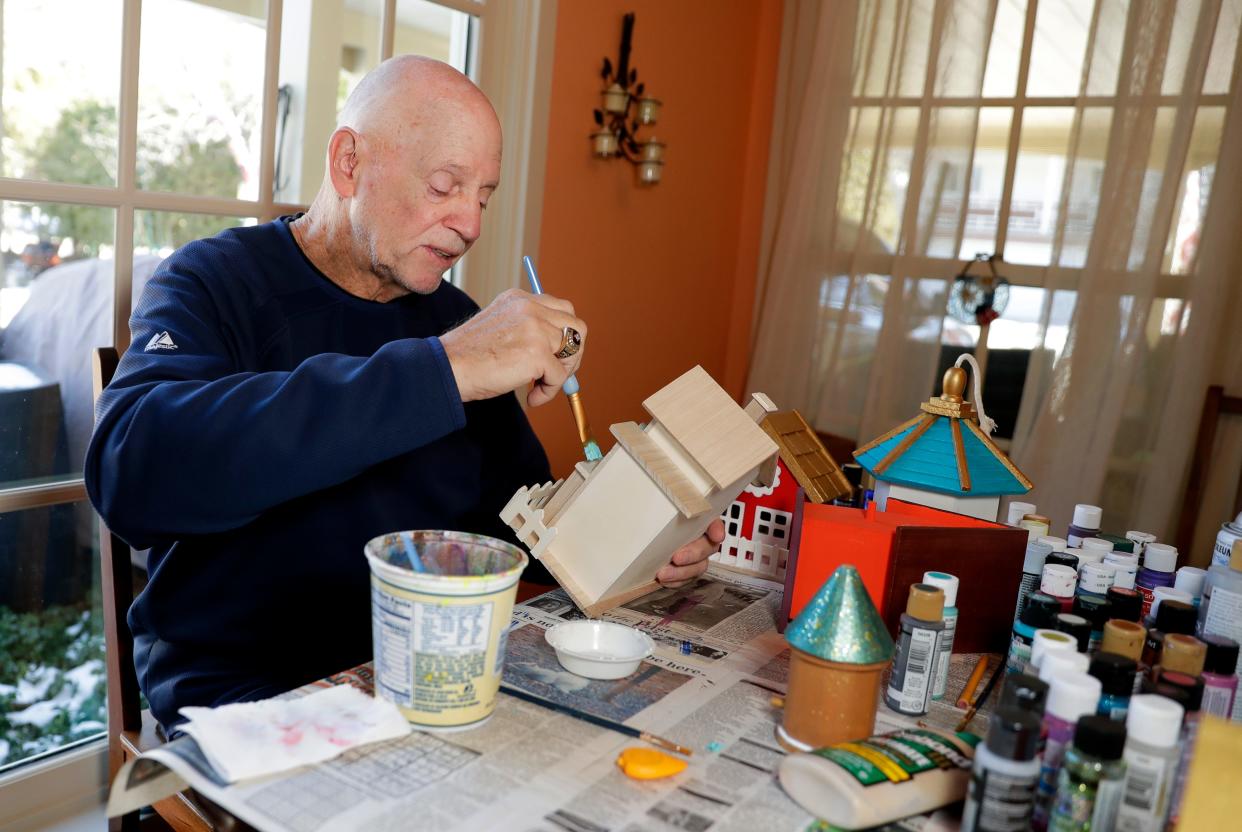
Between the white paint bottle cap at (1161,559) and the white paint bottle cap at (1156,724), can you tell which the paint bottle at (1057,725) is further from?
the white paint bottle cap at (1161,559)

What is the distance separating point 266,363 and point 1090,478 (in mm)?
2271

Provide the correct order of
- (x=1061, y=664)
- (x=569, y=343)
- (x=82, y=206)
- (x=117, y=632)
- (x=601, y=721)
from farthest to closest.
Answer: (x=82, y=206) < (x=117, y=632) < (x=569, y=343) < (x=601, y=721) < (x=1061, y=664)

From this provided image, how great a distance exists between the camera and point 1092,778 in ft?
2.29

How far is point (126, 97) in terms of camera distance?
1.56m

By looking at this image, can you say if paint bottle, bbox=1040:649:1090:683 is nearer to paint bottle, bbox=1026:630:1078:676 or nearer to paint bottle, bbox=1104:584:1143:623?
paint bottle, bbox=1026:630:1078:676

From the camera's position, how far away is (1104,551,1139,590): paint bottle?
1.11 m

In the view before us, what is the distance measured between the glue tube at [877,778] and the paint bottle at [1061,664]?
104 millimetres

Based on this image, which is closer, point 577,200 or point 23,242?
point 23,242

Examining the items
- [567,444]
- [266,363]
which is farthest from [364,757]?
[567,444]

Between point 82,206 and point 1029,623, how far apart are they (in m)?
1.47

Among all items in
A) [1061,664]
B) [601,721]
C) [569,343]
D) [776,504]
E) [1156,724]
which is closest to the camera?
[1156,724]

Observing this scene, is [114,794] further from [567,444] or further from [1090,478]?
[1090,478]

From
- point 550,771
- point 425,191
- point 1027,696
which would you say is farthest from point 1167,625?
point 425,191

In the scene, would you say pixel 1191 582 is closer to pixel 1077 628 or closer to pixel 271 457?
pixel 1077 628
